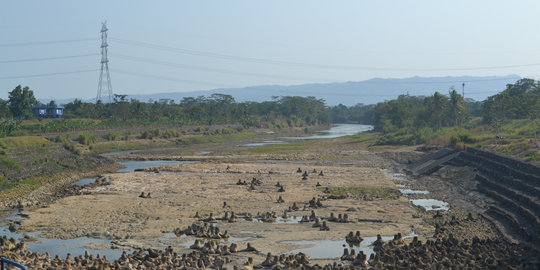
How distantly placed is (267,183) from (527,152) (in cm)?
2169

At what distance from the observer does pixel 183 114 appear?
13700 cm

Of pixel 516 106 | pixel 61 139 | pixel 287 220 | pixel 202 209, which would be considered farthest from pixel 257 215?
pixel 61 139

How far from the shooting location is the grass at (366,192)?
3906cm

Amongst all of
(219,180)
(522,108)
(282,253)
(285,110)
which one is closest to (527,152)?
(522,108)

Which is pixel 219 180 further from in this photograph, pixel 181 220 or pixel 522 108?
pixel 522 108

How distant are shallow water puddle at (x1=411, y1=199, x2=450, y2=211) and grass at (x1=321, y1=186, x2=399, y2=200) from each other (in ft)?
5.30

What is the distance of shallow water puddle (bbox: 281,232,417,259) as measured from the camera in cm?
2459

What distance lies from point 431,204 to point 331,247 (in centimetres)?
1393

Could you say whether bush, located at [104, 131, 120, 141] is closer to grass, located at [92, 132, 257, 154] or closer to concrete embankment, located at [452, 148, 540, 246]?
grass, located at [92, 132, 257, 154]

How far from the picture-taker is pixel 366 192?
4122 centimetres

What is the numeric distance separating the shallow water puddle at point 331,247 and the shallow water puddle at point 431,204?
8203mm

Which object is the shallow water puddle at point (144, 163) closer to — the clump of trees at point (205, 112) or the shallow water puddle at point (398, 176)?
the shallow water puddle at point (398, 176)

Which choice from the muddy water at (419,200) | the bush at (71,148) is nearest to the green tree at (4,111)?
the bush at (71,148)

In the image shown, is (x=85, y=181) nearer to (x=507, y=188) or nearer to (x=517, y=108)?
(x=507, y=188)
